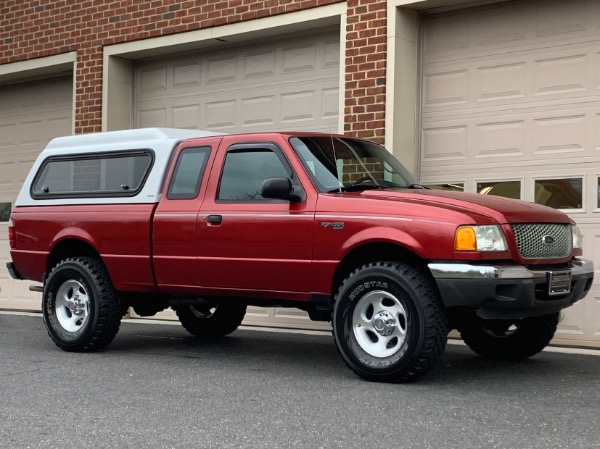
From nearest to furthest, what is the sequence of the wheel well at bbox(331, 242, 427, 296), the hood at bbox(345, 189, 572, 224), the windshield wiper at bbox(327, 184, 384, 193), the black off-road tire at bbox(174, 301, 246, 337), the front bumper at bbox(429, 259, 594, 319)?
the front bumper at bbox(429, 259, 594, 319)
the hood at bbox(345, 189, 572, 224)
the wheel well at bbox(331, 242, 427, 296)
the windshield wiper at bbox(327, 184, 384, 193)
the black off-road tire at bbox(174, 301, 246, 337)

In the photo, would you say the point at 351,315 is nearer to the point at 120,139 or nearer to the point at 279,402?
the point at 279,402

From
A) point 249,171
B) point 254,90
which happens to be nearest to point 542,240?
point 249,171

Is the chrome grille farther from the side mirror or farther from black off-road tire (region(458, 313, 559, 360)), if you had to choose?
the side mirror

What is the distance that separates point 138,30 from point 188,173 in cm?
555

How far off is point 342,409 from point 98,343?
333cm

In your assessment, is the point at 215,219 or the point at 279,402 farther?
the point at 215,219

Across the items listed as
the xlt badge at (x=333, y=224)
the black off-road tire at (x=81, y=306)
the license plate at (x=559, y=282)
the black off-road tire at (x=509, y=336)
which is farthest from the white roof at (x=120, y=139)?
the license plate at (x=559, y=282)

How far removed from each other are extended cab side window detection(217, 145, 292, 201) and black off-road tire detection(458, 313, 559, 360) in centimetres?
189

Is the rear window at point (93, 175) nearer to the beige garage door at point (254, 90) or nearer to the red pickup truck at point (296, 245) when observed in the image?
the red pickup truck at point (296, 245)

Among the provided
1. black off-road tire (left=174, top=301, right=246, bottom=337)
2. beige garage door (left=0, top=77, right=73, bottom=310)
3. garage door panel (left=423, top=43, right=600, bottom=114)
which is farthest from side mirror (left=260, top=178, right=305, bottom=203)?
beige garage door (left=0, top=77, right=73, bottom=310)

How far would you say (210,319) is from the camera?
955 centimetres

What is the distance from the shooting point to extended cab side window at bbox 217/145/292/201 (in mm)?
7301

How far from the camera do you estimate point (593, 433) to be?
4.87 meters

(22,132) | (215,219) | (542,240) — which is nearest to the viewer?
(542,240)
